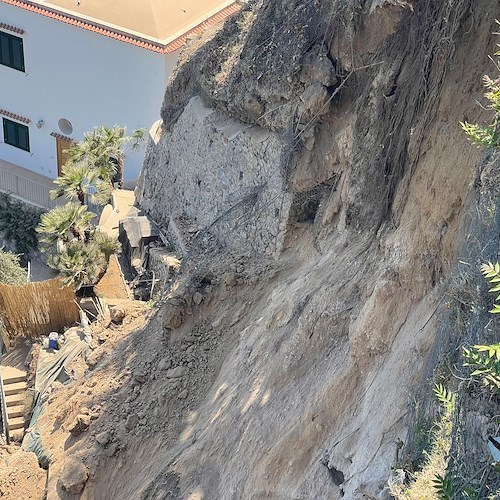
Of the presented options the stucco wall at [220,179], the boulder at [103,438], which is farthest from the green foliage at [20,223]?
the boulder at [103,438]

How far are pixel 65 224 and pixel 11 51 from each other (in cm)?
1066

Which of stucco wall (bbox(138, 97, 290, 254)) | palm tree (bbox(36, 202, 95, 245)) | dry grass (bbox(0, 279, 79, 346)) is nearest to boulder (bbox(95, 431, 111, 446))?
stucco wall (bbox(138, 97, 290, 254))

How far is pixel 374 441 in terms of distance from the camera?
5945mm

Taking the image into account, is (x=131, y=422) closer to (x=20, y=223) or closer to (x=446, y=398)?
(x=446, y=398)

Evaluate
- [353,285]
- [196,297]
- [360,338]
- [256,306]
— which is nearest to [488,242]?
[360,338]

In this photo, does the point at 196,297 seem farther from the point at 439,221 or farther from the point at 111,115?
the point at 111,115

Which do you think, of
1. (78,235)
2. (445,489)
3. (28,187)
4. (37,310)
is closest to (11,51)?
(28,187)

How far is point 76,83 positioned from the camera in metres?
22.0

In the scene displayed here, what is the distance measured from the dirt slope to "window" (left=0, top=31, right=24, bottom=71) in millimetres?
12205

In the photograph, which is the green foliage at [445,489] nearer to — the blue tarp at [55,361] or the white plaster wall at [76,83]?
the blue tarp at [55,361]

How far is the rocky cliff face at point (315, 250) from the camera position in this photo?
6.93 m

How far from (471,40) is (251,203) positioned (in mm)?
4726

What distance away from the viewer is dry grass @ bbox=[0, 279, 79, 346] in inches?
543

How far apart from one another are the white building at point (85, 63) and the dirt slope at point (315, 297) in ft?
26.8
